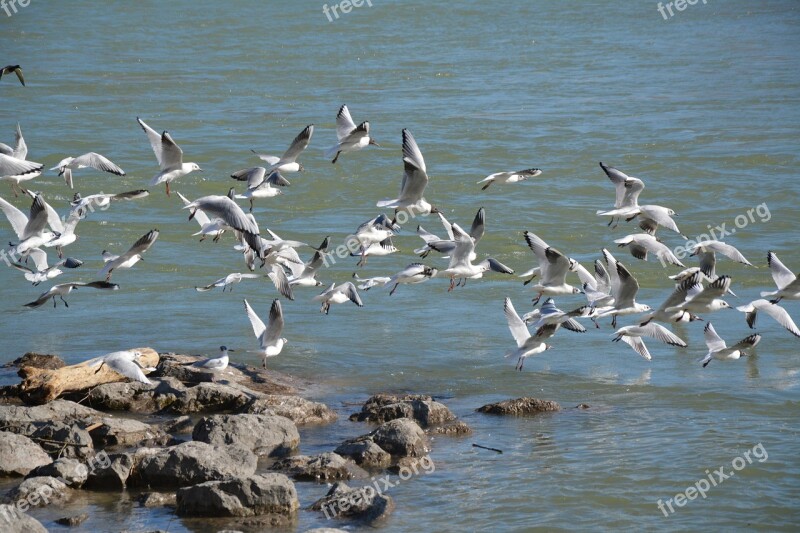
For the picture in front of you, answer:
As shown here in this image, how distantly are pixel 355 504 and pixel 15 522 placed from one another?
2314 millimetres

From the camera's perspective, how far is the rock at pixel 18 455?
29.2 ft

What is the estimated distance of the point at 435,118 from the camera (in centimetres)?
3005

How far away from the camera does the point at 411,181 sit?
12.1 m

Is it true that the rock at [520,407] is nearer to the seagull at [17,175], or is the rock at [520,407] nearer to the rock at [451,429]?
the rock at [451,429]

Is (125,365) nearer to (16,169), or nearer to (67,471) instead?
(67,471)

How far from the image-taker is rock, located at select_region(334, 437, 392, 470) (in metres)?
9.29

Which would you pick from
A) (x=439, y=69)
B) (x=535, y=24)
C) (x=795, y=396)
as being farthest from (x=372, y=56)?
(x=795, y=396)

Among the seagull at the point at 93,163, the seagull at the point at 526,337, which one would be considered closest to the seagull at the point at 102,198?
the seagull at the point at 93,163

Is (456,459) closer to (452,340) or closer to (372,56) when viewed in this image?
(452,340)

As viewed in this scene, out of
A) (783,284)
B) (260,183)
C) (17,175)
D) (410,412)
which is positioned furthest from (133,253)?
(783,284)

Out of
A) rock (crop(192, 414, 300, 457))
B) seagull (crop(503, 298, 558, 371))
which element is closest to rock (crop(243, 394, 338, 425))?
rock (crop(192, 414, 300, 457))

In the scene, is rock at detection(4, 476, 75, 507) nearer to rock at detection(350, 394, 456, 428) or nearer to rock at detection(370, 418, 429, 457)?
rock at detection(370, 418, 429, 457)

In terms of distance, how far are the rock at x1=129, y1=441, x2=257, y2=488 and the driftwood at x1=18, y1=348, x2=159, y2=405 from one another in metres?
2.28

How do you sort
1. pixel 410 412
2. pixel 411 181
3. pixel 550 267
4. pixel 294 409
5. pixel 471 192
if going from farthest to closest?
pixel 471 192 → pixel 550 267 → pixel 411 181 → pixel 294 409 → pixel 410 412
